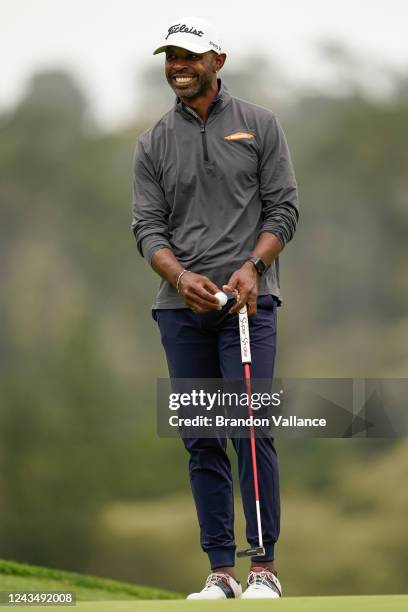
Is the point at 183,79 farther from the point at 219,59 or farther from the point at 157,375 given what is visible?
the point at 157,375

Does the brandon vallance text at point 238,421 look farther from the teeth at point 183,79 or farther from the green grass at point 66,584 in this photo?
the green grass at point 66,584

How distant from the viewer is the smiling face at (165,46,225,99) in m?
4.39

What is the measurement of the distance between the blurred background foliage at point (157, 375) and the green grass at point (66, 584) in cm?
2245

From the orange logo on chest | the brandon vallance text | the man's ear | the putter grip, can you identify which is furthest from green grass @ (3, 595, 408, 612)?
the man's ear

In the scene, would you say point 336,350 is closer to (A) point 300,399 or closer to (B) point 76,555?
(B) point 76,555

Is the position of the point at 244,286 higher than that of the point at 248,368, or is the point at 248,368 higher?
the point at 244,286

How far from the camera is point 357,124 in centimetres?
3331

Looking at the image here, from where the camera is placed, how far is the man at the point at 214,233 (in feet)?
14.1

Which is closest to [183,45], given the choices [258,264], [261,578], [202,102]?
[202,102]

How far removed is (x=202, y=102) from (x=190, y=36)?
0.67 ft

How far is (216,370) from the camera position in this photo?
4.41 m

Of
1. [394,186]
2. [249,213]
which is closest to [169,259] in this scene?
[249,213]

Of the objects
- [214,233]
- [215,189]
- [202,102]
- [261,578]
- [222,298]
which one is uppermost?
[202,102]

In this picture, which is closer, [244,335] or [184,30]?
[244,335]
